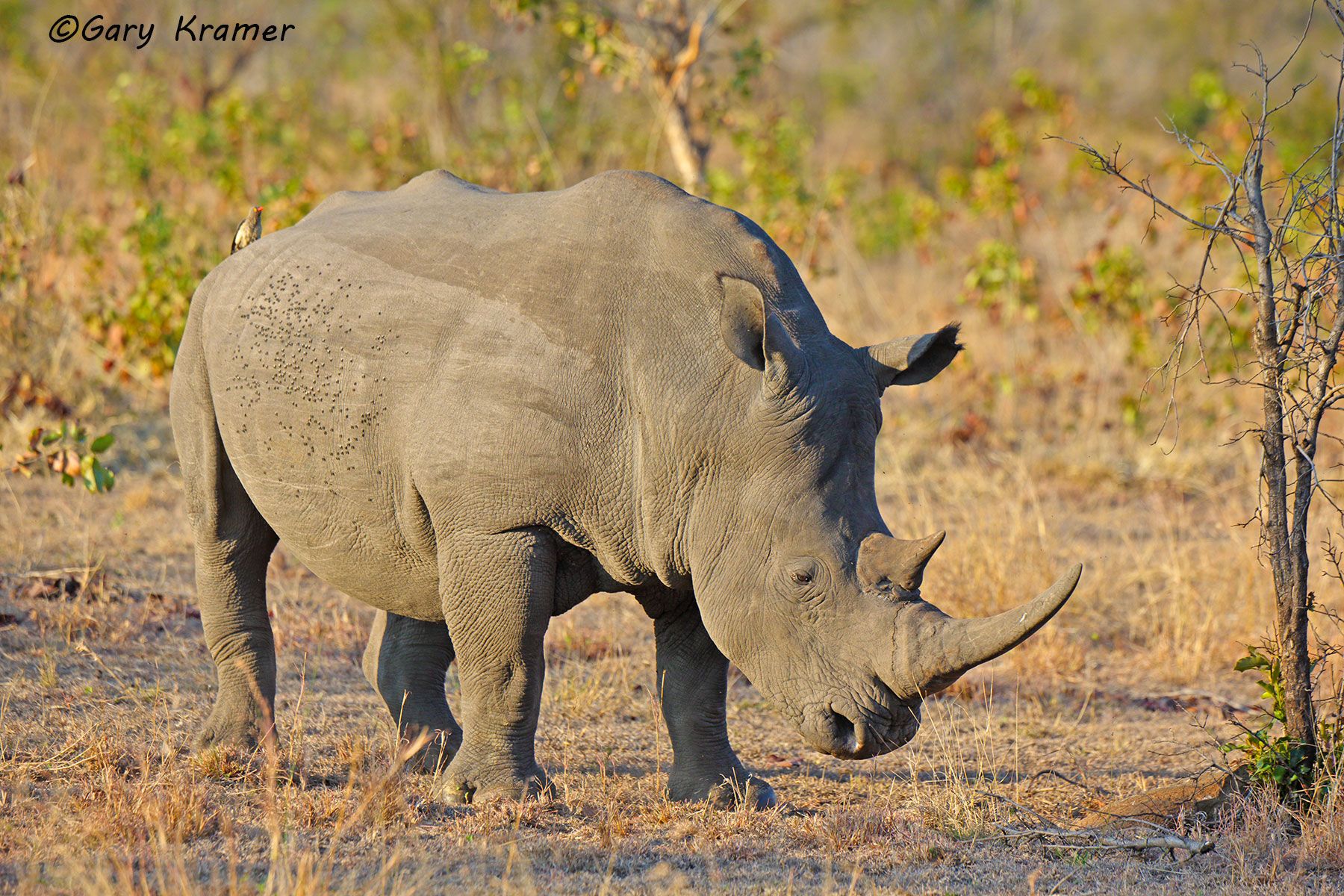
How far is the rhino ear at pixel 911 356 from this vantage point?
445 centimetres

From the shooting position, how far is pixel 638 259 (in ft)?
14.9

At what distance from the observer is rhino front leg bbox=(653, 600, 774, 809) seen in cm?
507

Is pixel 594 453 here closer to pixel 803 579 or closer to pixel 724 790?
pixel 803 579

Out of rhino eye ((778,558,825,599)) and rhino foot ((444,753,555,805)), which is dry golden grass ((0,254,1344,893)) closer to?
rhino foot ((444,753,555,805))

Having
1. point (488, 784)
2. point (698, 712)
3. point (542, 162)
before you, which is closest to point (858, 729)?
point (698, 712)

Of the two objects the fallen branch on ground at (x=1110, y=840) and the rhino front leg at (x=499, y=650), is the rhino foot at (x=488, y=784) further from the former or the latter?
the fallen branch on ground at (x=1110, y=840)

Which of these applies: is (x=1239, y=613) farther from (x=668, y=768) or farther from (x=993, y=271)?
(x=993, y=271)

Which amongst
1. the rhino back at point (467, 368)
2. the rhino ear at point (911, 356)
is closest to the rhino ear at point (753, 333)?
the rhino back at point (467, 368)

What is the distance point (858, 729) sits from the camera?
13.9 ft

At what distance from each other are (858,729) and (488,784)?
1.28 meters

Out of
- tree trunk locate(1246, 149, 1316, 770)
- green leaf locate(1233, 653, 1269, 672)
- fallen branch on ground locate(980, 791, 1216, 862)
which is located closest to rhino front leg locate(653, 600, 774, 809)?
fallen branch on ground locate(980, 791, 1216, 862)

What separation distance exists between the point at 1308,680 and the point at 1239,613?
2387 mm

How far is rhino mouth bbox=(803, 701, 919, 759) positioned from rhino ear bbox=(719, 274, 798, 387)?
95 cm

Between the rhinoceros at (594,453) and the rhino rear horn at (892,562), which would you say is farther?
the rhinoceros at (594,453)
